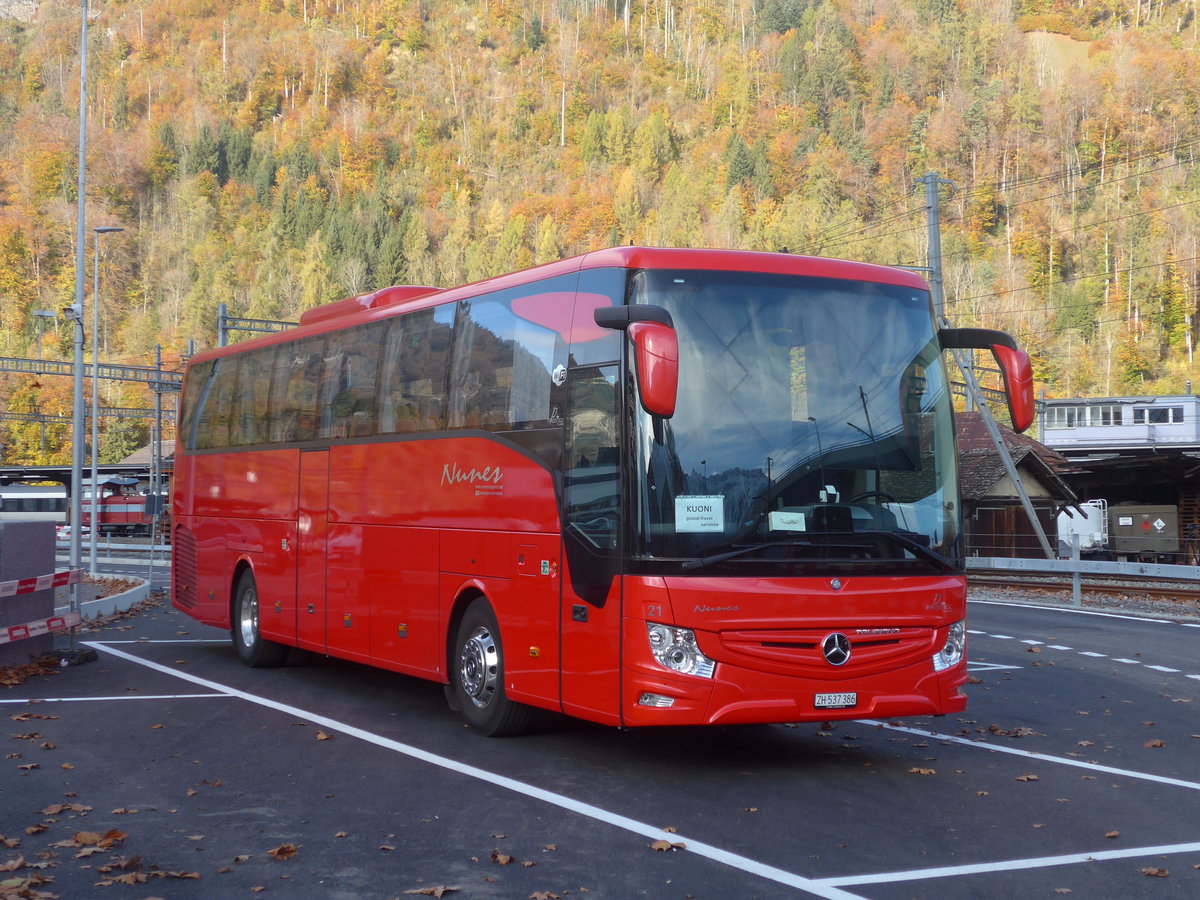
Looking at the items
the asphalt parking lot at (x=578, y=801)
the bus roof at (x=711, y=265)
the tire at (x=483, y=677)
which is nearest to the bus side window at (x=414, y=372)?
the bus roof at (x=711, y=265)

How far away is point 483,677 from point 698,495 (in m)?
2.72

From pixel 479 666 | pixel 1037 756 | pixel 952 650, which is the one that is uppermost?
pixel 952 650

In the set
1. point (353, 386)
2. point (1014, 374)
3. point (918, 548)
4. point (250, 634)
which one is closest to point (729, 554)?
point (918, 548)

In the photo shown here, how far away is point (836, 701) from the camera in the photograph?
878 centimetres

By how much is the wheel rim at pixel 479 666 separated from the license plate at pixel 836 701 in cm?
255

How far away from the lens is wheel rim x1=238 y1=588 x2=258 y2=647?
1530cm

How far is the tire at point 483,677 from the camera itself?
33.6 ft

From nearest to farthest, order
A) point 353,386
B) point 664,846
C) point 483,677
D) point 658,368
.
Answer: point 664,846 < point 658,368 < point 483,677 < point 353,386

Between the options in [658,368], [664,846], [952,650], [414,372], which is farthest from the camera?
[414,372]

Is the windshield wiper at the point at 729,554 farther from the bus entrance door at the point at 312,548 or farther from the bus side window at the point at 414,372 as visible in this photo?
the bus entrance door at the point at 312,548

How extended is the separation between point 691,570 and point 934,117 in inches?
5430

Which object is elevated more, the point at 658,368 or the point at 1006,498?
the point at 658,368

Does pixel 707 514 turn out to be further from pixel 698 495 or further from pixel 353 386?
pixel 353 386

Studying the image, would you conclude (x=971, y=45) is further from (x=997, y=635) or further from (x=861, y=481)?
(x=861, y=481)
